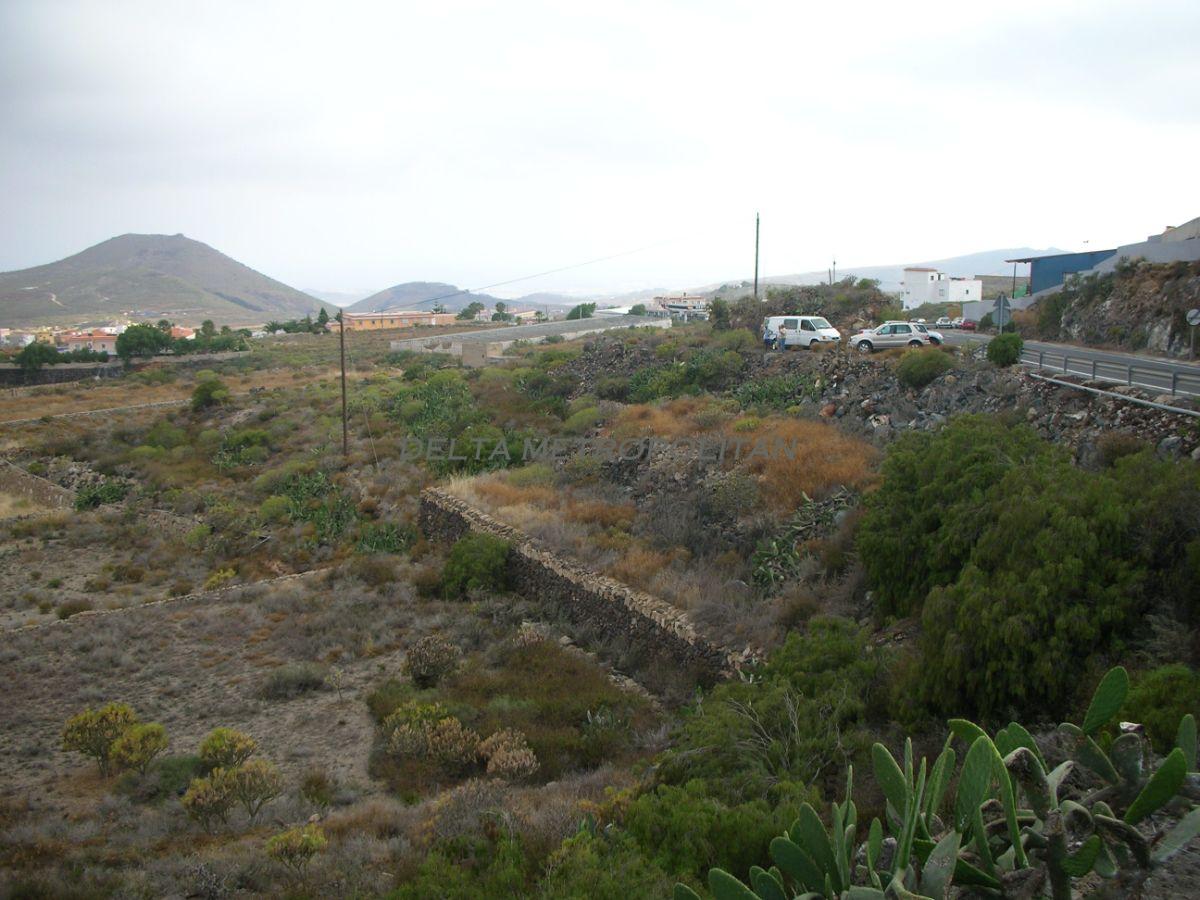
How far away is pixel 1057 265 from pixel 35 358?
221 feet

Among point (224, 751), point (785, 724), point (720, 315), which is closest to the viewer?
point (785, 724)

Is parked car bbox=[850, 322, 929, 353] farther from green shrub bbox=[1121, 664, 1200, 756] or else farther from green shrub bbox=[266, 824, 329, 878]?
green shrub bbox=[266, 824, 329, 878]

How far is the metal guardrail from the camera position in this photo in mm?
13969

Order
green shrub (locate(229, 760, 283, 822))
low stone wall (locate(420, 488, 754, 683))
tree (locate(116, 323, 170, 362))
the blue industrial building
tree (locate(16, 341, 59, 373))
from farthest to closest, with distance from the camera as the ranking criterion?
1. tree (locate(116, 323, 170, 362))
2. tree (locate(16, 341, 59, 373))
3. the blue industrial building
4. low stone wall (locate(420, 488, 754, 683))
5. green shrub (locate(229, 760, 283, 822))

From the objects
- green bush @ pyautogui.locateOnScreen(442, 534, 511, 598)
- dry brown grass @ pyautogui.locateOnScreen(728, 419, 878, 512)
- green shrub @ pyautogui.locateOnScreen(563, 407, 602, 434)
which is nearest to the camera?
dry brown grass @ pyautogui.locateOnScreen(728, 419, 878, 512)

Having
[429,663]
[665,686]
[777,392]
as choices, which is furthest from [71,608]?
[777,392]

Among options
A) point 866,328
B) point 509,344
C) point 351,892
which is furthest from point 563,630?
point 509,344

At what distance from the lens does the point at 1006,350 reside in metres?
19.2

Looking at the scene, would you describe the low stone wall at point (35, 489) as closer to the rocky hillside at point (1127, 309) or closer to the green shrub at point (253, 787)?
the green shrub at point (253, 787)

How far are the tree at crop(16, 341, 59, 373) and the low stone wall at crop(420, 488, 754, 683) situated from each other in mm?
54329

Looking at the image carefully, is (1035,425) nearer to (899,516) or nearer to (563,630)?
(899,516)

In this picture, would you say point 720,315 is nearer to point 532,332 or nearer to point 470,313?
point 532,332

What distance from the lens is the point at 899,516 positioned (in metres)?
11.1

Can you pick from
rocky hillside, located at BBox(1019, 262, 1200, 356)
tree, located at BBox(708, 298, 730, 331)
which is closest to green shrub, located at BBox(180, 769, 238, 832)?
rocky hillside, located at BBox(1019, 262, 1200, 356)
